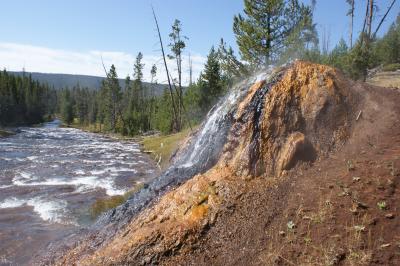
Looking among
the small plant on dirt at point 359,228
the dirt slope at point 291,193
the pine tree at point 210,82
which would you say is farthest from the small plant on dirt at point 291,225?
the pine tree at point 210,82

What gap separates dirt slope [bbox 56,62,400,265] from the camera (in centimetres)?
672

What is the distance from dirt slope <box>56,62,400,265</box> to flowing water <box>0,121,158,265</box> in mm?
2660

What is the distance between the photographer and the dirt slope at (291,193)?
6.72 meters

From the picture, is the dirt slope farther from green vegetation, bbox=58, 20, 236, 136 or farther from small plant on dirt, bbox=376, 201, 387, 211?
green vegetation, bbox=58, 20, 236, 136

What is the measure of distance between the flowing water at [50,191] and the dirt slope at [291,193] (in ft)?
8.73

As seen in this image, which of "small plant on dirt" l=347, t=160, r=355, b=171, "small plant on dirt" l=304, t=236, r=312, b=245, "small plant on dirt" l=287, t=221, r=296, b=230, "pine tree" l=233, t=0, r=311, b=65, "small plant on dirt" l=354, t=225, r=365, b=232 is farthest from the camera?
"pine tree" l=233, t=0, r=311, b=65

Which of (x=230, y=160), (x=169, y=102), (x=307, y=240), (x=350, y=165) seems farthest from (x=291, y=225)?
(x=169, y=102)

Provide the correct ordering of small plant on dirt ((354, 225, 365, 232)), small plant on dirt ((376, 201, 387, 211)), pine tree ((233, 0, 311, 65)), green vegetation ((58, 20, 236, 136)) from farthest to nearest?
green vegetation ((58, 20, 236, 136)), pine tree ((233, 0, 311, 65)), small plant on dirt ((376, 201, 387, 211)), small plant on dirt ((354, 225, 365, 232))

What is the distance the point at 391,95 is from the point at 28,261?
37.0ft

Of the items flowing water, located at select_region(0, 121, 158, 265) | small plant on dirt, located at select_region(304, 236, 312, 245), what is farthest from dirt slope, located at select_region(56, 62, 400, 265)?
flowing water, located at select_region(0, 121, 158, 265)

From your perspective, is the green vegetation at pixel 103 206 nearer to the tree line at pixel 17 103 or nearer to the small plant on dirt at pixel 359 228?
the small plant on dirt at pixel 359 228

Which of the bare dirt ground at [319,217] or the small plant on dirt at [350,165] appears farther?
the small plant on dirt at [350,165]

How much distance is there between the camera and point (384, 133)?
9781mm

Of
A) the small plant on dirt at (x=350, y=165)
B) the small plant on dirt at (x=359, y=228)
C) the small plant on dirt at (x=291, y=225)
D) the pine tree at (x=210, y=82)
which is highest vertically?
the pine tree at (x=210, y=82)
